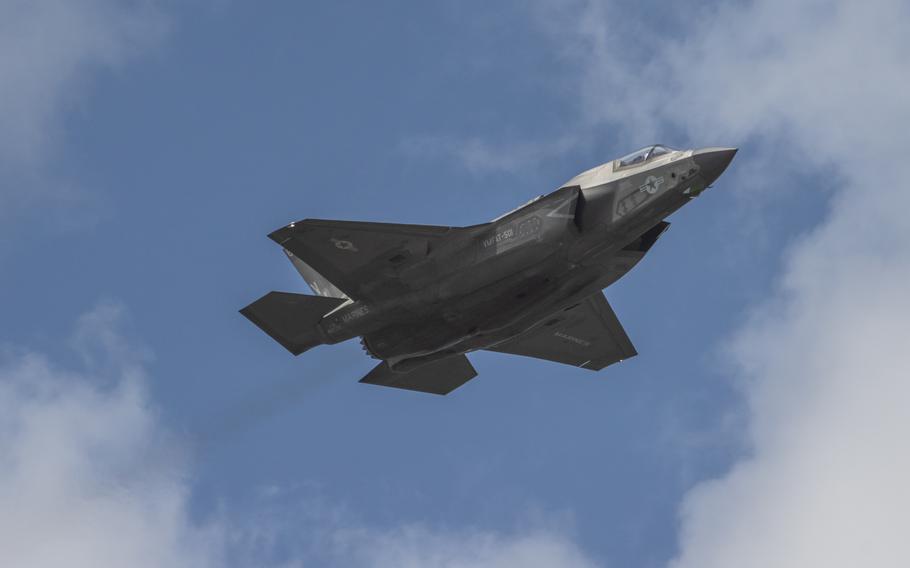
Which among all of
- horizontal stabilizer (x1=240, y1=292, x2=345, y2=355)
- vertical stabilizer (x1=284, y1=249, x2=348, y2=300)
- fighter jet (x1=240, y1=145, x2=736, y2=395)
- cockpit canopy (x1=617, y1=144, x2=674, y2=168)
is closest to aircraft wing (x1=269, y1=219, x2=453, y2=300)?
fighter jet (x1=240, y1=145, x2=736, y2=395)

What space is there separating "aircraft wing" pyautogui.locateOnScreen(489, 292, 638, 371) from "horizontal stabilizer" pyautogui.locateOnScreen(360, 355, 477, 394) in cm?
151

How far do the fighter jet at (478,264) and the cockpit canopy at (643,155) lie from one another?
4 centimetres

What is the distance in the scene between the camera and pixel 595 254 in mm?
43875

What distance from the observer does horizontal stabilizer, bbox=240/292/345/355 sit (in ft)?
156

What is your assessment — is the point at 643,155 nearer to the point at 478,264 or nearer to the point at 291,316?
the point at 478,264

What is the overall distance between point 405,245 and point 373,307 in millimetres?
2553

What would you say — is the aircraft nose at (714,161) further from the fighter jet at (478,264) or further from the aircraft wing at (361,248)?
the aircraft wing at (361,248)

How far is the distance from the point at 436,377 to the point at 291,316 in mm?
7860

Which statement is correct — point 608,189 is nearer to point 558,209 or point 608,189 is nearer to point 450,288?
point 558,209

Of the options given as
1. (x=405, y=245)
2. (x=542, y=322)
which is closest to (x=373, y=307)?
(x=405, y=245)

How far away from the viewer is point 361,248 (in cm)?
4544

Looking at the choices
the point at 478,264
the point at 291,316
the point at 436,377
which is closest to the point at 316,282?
the point at 291,316

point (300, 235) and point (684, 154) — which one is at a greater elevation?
point (300, 235)

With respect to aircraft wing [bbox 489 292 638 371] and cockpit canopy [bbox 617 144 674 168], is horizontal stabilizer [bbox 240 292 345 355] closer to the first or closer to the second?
aircraft wing [bbox 489 292 638 371]
